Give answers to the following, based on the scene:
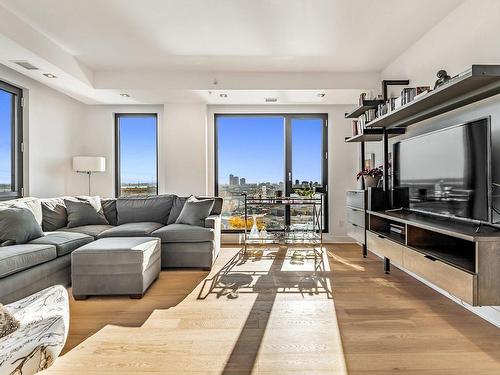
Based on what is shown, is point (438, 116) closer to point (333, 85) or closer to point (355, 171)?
point (333, 85)

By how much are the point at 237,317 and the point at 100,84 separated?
142 inches

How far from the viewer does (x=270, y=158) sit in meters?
5.37

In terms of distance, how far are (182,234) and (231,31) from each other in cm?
227

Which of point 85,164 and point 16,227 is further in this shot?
point 85,164

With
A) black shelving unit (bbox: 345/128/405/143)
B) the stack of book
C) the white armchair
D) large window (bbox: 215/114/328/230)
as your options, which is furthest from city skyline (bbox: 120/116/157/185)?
the white armchair

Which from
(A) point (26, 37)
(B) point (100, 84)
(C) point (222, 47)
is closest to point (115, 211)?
(B) point (100, 84)

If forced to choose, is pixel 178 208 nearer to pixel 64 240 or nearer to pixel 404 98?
pixel 64 240

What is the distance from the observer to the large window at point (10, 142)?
12.3ft

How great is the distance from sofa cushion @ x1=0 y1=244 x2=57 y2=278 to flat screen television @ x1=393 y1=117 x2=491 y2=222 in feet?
11.2

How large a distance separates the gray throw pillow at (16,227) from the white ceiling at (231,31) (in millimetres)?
1605

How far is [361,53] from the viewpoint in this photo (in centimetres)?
374

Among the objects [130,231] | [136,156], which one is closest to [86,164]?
[136,156]

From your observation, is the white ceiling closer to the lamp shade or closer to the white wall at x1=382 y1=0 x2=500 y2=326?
the white wall at x1=382 y1=0 x2=500 y2=326

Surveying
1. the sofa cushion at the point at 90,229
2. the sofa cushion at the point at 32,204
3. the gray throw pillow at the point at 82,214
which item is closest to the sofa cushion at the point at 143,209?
the gray throw pillow at the point at 82,214
